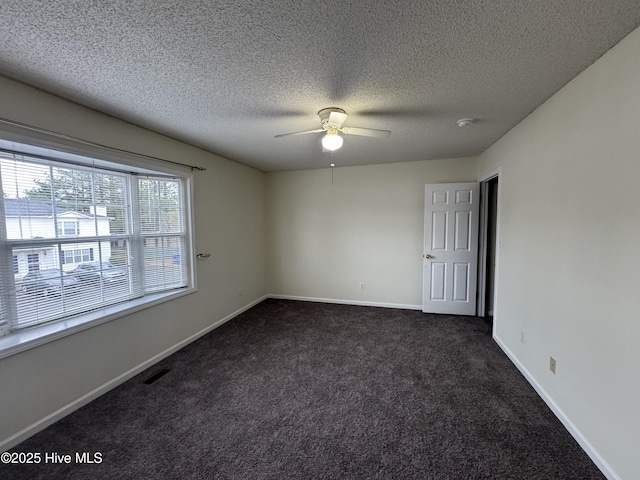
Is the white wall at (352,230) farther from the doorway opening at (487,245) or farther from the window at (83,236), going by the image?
the window at (83,236)

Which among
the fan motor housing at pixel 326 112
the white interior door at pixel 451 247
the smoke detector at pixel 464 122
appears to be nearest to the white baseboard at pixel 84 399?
the fan motor housing at pixel 326 112

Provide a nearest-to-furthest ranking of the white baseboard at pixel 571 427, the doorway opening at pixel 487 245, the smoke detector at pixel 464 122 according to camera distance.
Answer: the white baseboard at pixel 571 427, the smoke detector at pixel 464 122, the doorway opening at pixel 487 245

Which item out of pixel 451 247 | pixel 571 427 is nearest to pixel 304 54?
pixel 571 427

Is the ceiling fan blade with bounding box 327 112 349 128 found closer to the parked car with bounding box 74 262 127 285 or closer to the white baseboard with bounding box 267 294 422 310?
the parked car with bounding box 74 262 127 285

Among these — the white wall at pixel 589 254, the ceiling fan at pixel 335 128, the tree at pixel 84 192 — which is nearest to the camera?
the white wall at pixel 589 254

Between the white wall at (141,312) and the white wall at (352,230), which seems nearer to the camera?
the white wall at (141,312)

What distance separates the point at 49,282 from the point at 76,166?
960 mm

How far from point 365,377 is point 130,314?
7.62 feet

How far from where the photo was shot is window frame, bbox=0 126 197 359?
1.79m

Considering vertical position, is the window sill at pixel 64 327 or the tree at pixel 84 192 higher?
the tree at pixel 84 192

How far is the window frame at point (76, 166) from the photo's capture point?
1791 millimetres

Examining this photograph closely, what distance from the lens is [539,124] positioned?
2.23 metres

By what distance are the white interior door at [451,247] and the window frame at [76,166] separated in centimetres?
339

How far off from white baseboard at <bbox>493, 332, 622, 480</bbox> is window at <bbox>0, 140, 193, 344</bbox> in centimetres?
365
